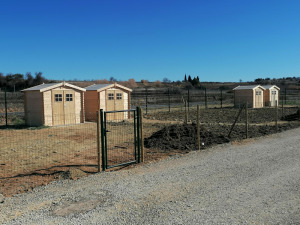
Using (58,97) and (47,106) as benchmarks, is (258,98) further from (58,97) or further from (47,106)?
(47,106)

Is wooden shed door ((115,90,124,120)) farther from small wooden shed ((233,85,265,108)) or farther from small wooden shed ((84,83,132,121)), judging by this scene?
small wooden shed ((233,85,265,108))

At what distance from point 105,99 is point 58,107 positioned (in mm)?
3736

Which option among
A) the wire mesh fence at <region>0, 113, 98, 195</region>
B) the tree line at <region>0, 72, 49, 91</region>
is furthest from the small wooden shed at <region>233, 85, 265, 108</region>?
the tree line at <region>0, 72, 49, 91</region>

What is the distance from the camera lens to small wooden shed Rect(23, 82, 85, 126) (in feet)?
55.4

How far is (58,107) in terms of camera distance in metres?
17.6

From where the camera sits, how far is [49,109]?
17.1 meters

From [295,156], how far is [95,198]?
6194mm

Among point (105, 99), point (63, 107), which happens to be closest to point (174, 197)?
point (63, 107)

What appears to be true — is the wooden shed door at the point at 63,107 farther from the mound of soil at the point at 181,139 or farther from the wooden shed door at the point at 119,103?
the mound of soil at the point at 181,139

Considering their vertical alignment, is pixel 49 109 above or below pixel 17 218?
above

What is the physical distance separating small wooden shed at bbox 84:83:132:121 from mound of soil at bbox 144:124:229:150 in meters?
9.38

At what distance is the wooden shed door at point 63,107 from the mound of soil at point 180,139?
7.72 metres

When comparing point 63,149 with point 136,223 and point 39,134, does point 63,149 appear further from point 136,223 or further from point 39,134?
point 136,223

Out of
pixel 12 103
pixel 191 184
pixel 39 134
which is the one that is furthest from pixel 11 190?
pixel 12 103
